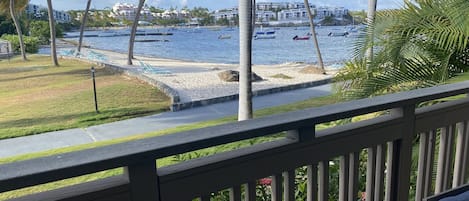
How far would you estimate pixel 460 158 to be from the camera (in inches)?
69.1

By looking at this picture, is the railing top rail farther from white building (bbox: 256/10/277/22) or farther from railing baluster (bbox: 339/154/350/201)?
white building (bbox: 256/10/277/22)

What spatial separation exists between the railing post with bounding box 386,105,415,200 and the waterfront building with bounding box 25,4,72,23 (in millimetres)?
19778

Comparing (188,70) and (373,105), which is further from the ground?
(373,105)

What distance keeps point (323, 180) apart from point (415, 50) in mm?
2527

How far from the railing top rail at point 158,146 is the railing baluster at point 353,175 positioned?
16 centimetres

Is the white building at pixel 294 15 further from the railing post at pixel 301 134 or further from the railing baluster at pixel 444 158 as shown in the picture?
the railing post at pixel 301 134

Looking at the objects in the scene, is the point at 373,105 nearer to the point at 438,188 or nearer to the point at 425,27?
the point at 438,188

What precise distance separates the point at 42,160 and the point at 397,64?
3146mm

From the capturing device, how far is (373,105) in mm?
1254

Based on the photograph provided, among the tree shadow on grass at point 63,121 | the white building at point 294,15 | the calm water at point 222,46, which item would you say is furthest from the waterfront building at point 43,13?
the white building at point 294,15

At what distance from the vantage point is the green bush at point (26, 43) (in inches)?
873

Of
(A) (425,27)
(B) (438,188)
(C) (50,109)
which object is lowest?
(C) (50,109)

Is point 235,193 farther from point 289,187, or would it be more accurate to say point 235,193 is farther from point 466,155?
point 466,155

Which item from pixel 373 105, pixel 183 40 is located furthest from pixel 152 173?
pixel 183 40
